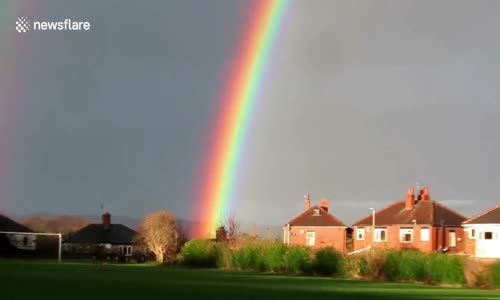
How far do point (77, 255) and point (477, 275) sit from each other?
63.9m

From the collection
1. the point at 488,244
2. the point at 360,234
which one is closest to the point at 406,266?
the point at 488,244

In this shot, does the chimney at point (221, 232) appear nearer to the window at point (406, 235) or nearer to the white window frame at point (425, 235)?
the window at point (406, 235)

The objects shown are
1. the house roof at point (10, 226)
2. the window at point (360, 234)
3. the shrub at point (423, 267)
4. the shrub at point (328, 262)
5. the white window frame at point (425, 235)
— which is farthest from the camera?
the house roof at point (10, 226)

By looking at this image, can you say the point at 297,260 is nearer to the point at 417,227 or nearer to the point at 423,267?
the point at 423,267

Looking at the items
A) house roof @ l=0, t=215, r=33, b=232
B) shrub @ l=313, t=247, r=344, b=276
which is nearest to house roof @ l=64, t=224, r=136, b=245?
house roof @ l=0, t=215, r=33, b=232

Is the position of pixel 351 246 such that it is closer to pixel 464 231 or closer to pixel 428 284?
pixel 464 231

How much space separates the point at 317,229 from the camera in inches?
3410

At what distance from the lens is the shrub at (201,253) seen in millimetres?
71812

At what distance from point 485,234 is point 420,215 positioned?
788 centimetres

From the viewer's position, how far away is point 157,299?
25547 millimetres

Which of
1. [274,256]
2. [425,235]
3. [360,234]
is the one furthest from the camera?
[360,234]

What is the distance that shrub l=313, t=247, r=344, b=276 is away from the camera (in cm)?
5822

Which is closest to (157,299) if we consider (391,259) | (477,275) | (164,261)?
(477,275)

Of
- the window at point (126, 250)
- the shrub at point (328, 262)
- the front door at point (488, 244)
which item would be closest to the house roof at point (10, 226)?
the window at point (126, 250)
